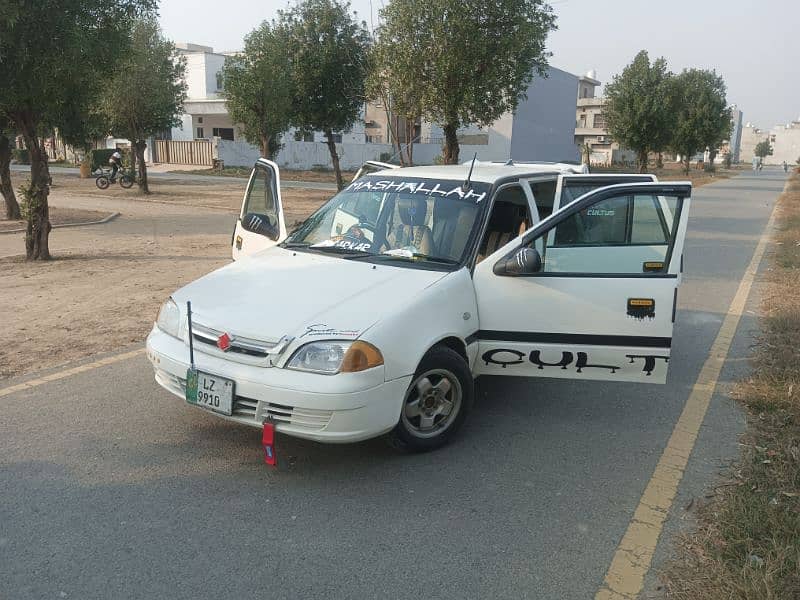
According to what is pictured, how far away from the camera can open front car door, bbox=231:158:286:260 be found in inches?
230

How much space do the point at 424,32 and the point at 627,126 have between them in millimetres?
29334

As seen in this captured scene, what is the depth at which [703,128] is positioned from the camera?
166ft

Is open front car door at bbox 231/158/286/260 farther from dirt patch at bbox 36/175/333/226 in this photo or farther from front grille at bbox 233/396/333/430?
dirt patch at bbox 36/175/333/226

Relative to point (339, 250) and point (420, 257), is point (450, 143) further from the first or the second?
point (420, 257)

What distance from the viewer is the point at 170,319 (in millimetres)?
4324

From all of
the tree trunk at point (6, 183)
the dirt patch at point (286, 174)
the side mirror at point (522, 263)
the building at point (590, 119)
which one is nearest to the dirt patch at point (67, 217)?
the tree trunk at point (6, 183)

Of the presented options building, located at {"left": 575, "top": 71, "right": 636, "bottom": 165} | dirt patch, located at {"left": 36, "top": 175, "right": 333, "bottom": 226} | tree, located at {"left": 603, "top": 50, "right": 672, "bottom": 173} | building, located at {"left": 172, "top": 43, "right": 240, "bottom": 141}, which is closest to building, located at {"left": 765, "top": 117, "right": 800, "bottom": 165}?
building, located at {"left": 575, "top": 71, "right": 636, "bottom": 165}

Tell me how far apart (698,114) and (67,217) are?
4647 centimetres

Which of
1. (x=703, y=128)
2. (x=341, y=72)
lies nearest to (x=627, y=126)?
(x=703, y=128)

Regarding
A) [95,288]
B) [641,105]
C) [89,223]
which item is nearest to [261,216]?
[95,288]

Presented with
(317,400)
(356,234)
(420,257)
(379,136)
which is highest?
(379,136)

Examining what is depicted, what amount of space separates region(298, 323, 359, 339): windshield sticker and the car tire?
1.69ft

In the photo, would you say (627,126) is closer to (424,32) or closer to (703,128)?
(703,128)

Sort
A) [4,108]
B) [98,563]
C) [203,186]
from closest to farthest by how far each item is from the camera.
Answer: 1. [98,563]
2. [4,108]
3. [203,186]
